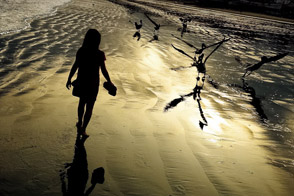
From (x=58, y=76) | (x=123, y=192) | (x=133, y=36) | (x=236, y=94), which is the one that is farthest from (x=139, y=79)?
(x=133, y=36)

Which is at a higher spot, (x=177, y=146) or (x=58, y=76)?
(x=58, y=76)

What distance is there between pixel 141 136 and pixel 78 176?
964 millimetres

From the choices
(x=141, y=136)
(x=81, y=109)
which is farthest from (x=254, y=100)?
(x=81, y=109)

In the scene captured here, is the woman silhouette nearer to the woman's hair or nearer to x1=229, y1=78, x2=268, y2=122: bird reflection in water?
the woman's hair

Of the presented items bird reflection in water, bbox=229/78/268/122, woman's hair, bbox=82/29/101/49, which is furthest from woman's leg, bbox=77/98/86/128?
bird reflection in water, bbox=229/78/268/122

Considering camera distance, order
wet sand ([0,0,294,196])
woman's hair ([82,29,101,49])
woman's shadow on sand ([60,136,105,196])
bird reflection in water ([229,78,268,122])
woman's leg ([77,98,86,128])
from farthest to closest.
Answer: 1. bird reflection in water ([229,78,268,122])
2. woman's leg ([77,98,86,128])
3. woman's hair ([82,29,101,49])
4. wet sand ([0,0,294,196])
5. woman's shadow on sand ([60,136,105,196])

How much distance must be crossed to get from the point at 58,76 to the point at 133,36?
190 inches

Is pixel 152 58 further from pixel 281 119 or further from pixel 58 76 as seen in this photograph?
pixel 281 119

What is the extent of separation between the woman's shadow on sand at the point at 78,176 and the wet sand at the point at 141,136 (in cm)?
5

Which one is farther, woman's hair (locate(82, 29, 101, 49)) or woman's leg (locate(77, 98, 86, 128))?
woman's leg (locate(77, 98, 86, 128))

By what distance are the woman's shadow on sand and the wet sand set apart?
53mm

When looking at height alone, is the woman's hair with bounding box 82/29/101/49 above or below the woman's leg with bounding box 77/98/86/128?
above

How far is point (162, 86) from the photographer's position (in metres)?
4.42

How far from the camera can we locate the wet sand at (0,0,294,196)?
6.88 ft
